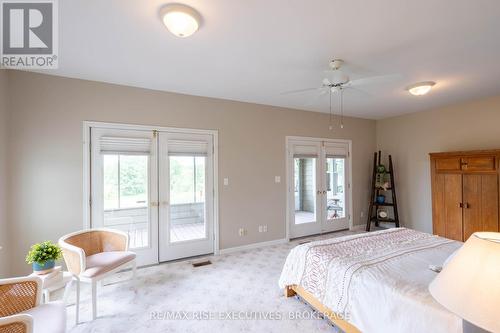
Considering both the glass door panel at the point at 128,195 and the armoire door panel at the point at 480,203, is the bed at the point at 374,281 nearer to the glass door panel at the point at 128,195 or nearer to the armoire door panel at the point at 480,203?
the armoire door panel at the point at 480,203

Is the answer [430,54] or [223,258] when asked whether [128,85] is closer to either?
[223,258]

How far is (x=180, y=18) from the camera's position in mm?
1721

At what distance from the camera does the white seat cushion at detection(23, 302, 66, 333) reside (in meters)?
1.44

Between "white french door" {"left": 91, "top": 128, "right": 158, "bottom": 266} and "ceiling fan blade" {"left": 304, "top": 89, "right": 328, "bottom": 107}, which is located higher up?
"ceiling fan blade" {"left": 304, "top": 89, "right": 328, "bottom": 107}

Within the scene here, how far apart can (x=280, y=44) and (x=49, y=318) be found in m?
2.83

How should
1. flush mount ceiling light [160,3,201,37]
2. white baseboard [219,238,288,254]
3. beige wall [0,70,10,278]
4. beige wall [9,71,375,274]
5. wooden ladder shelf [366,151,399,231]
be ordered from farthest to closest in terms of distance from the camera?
1. wooden ladder shelf [366,151,399,231]
2. white baseboard [219,238,288,254]
3. beige wall [9,71,375,274]
4. beige wall [0,70,10,278]
5. flush mount ceiling light [160,3,201,37]

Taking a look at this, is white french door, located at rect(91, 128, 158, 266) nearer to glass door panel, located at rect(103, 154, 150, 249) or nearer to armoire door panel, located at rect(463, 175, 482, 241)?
glass door panel, located at rect(103, 154, 150, 249)

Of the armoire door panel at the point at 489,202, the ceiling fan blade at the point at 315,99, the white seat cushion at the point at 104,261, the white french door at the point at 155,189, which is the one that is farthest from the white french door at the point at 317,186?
the white seat cushion at the point at 104,261

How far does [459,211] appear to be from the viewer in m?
3.73

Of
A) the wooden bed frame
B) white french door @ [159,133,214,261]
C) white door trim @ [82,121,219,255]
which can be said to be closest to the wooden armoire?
the wooden bed frame

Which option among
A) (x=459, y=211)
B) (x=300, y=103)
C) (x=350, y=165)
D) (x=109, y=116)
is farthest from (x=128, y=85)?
(x=459, y=211)

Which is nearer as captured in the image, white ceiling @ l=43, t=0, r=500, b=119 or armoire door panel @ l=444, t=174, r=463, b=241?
white ceiling @ l=43, t=0, r=500, b=119

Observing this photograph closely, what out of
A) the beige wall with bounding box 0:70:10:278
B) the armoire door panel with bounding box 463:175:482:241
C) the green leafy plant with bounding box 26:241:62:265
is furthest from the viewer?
the armoire door panel with bounding box 463:175:482:241

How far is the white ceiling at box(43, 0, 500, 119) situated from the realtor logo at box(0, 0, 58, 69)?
97 millimetres
